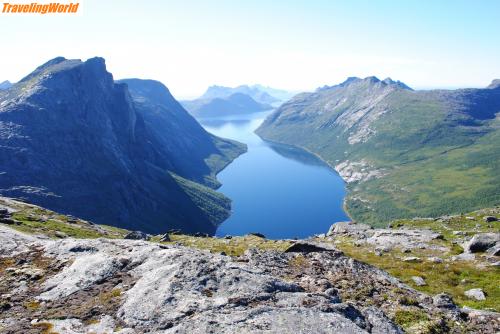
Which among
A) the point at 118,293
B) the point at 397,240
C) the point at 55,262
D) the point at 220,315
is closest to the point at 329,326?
the point at 220,315

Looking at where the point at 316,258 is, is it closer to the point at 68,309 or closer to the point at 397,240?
the point at 68,309

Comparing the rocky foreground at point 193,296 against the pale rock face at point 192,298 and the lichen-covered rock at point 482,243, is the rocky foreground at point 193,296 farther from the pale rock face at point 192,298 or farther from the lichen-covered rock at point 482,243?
the lichen-covered rock at point 482,243

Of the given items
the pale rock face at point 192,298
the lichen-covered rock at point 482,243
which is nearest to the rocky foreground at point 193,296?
the pale rock face at point 192,298

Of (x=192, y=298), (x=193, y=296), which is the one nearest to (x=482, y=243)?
(x=193, y=296)

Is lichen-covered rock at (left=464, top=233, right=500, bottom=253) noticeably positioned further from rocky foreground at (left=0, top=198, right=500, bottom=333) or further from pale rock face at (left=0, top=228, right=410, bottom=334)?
pale rock face at (left=0, top=228, right=410, bottom=334)

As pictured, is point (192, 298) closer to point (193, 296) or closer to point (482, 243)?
point (193, 296)

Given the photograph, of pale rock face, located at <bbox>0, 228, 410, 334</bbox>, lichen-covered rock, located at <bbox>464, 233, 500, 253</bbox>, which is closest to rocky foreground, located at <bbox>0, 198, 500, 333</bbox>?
pale rock face, located at <bbox>0, 228, 410, 334</bbox>

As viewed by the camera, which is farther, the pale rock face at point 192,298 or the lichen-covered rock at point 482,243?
the lichen-covered rock at point 482,243

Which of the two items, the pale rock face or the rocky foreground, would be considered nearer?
A: the pale rock face

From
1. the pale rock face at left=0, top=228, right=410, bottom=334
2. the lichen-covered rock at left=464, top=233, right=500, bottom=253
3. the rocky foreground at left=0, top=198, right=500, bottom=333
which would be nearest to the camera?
the pale rock face at left=0, top=228, right=410, bottom=334
